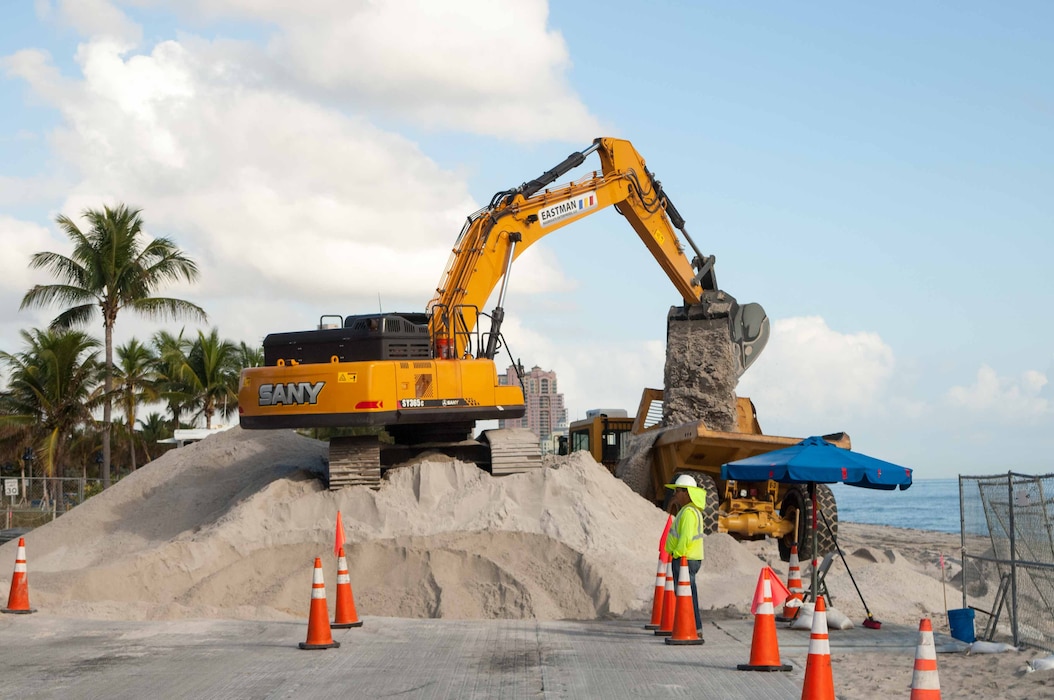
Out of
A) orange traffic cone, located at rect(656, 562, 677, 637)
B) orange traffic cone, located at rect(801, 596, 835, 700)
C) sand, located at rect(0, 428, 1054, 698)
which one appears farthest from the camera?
sand, located at rect(0, 428, 1054, 698)

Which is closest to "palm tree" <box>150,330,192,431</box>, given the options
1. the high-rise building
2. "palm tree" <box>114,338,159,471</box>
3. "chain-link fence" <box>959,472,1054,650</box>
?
"palm tree" <box>114,338,159,471</box>

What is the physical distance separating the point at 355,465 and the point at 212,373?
38350 mm

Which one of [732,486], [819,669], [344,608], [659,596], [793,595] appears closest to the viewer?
[819,669]

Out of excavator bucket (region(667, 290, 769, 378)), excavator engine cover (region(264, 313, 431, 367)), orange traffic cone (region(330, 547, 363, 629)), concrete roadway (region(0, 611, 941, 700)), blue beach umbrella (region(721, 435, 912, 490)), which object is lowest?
concrete roadway (region(0, 611, 941, 700))

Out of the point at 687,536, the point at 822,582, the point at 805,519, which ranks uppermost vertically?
the point at 687,536

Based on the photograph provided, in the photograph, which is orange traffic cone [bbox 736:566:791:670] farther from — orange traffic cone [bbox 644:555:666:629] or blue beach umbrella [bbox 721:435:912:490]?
blue beach umbrella [bbox 721:435:912:490]

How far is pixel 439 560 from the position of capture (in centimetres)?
1683

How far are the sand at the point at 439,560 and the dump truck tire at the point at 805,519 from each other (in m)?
0.44

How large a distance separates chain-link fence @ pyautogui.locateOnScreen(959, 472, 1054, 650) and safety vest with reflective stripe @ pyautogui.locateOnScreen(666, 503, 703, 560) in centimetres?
279

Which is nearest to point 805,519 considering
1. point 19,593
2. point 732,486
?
point 732,486

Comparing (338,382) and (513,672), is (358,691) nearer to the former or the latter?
(513,672)

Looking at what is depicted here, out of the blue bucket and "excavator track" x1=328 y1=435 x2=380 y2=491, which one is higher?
"excavator track" x1=328 y1=435 x2=380 y2=491

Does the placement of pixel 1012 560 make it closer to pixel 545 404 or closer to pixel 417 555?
pixel 417 555

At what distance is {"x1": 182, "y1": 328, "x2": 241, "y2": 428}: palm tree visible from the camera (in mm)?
55469
